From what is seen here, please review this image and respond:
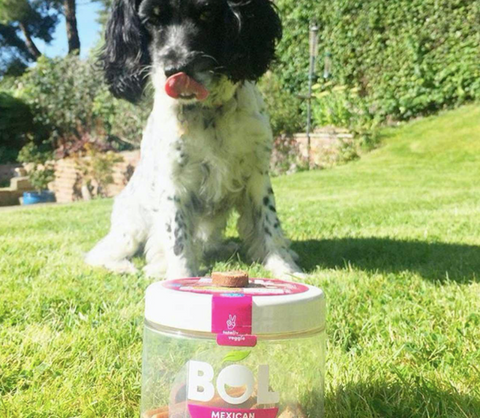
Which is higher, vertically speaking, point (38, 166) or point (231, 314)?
point (38, 166)

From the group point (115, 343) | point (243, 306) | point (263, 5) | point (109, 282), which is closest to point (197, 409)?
point (243, 306)

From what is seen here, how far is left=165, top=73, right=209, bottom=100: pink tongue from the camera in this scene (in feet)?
9.62

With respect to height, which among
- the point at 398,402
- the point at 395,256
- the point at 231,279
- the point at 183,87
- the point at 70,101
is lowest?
the point at 398,402

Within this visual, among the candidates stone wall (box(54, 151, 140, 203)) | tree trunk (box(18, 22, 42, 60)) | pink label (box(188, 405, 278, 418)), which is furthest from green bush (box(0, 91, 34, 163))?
pink label (box(188, 405, 278, 418))

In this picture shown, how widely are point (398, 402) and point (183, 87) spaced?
1766 mm

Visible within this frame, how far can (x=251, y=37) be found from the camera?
3.22 metres

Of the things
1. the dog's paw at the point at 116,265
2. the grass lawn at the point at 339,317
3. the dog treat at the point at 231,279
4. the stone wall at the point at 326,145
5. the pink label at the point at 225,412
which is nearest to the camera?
the pink label at the point at 225,412

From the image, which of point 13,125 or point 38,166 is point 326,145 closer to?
point 38,166

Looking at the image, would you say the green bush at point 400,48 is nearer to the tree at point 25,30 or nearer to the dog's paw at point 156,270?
the dog's paw at point 156,270

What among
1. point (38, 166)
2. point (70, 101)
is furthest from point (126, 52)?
point (70, 101)

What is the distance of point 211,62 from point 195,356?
6.05 feet

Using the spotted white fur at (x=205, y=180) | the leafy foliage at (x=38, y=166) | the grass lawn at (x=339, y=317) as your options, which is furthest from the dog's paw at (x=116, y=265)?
the leafy foliage at (x=38, y=166)

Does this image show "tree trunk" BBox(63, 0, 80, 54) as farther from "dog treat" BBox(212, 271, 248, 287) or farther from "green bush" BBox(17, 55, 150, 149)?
"dog treat" BBox(212, 271, 248, 287)

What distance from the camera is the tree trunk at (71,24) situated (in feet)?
70.8
